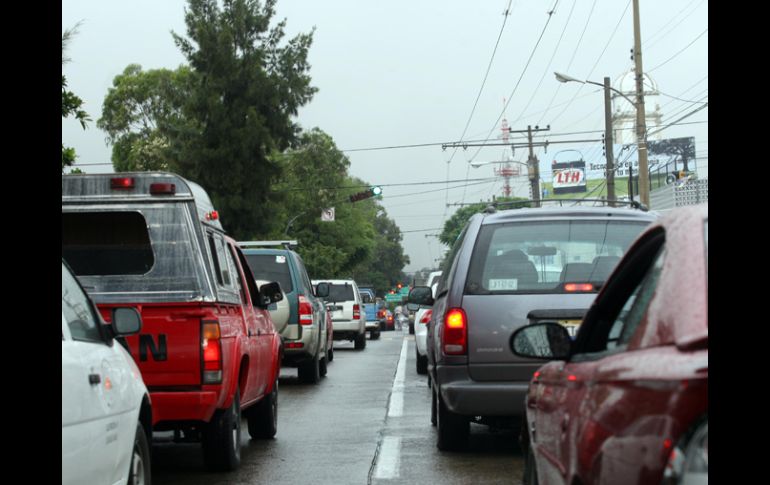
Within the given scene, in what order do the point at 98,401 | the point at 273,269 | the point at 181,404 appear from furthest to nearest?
the point at 273,269
the point at 181,404
the point at 98,401

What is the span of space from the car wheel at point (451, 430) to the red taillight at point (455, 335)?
0.71 m

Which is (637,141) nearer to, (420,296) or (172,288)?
(420,296)

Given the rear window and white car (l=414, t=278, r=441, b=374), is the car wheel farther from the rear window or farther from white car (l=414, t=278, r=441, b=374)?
white car (l=414, t=278, r=441, b=374)

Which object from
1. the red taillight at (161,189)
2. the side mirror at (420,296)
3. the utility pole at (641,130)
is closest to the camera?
the red taillight at (161,189)

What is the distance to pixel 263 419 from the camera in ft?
35.4

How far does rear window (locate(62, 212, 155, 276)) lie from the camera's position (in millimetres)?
8617

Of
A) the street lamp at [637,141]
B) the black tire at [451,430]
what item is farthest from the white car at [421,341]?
the street lamp at [637,141]

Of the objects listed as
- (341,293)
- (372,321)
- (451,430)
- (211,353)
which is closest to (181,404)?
(211,353)

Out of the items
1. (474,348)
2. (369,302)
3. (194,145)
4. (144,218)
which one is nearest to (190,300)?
(144,218)

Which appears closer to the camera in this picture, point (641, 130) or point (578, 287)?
point (578, 287)

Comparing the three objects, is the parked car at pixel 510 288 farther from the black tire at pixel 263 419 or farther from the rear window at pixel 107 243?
the black tire at pixel 263 419

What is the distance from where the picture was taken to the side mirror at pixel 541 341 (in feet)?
14.6

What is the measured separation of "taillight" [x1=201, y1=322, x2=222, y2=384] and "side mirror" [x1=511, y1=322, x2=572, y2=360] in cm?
348

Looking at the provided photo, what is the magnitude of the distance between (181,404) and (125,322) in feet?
6.41
